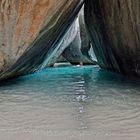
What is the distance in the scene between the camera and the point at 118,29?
3.90 metres

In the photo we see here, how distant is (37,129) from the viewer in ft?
5.29

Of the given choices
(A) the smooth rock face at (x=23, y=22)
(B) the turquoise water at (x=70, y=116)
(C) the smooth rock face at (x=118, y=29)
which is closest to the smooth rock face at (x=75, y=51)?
(C) the smooth rock face at (x=118, y=29)

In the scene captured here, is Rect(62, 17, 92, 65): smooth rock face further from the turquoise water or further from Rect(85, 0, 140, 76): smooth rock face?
the turquoise water

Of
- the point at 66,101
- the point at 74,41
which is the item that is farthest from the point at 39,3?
the point at 74,41

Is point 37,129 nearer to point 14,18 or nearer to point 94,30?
point 14,18

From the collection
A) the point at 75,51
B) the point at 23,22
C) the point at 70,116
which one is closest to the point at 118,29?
the point at 23,22

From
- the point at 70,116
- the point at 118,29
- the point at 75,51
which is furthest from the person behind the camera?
the point at 75,51

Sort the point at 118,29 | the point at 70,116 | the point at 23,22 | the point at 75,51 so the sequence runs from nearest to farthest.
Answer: the point at 70,116 < the point at 23,22 < the point at 118,29 < the point at 75,51

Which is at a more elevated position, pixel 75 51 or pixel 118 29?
pixel 118 29

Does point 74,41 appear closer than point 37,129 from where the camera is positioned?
No

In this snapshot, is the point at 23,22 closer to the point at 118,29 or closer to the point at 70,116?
the point at 70,116

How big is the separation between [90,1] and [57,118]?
Result: 317 cm

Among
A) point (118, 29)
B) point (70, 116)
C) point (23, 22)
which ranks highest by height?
point (23, 22)

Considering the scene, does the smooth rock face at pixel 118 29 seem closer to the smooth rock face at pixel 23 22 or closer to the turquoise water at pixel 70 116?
the smooth rock face at pixel 23 22
